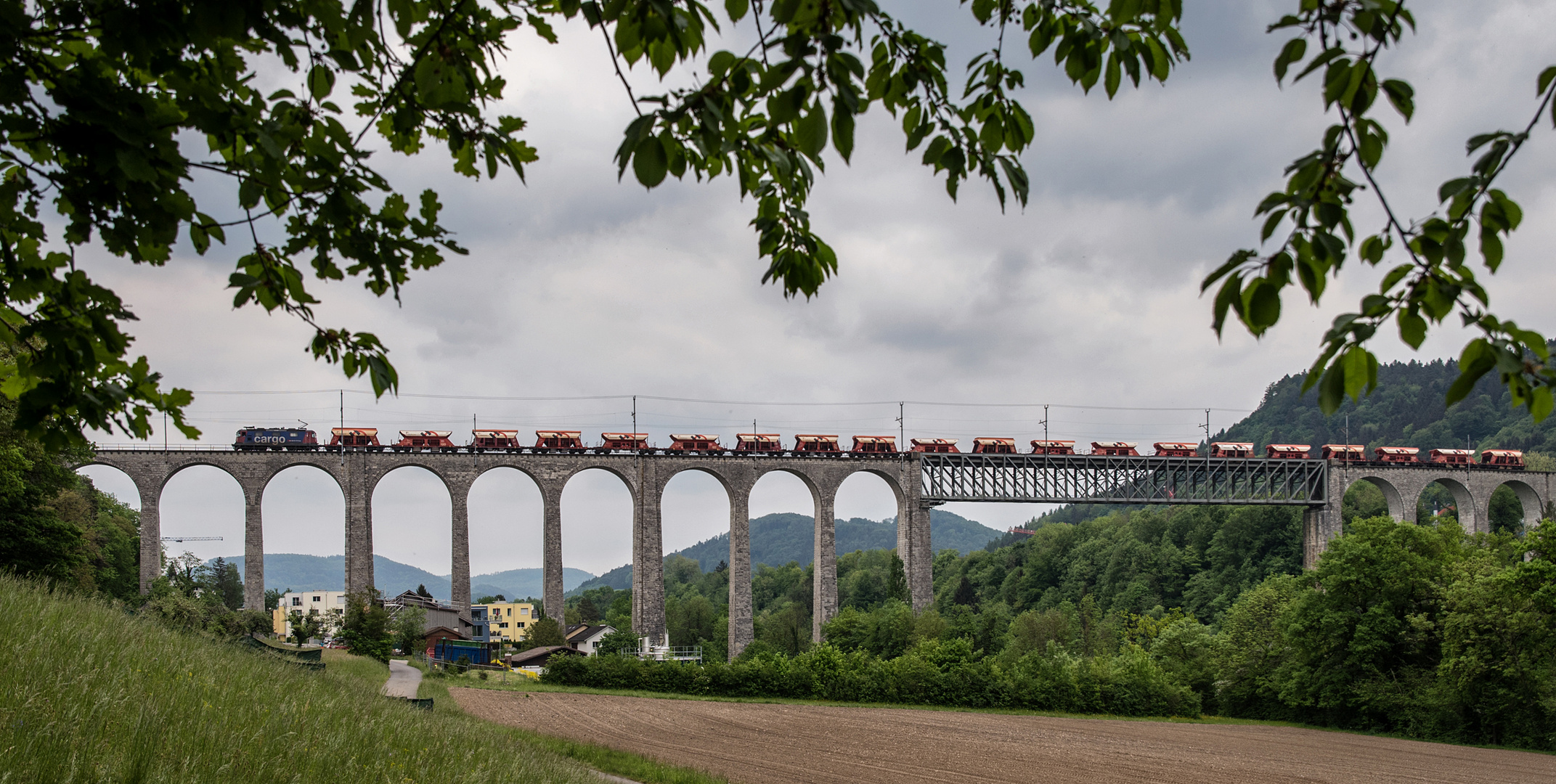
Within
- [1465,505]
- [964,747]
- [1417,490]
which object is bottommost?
[964,747]

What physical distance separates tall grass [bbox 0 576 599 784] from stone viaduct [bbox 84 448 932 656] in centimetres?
4047

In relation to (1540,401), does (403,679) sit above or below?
below

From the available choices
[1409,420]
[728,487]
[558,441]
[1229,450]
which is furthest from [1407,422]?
[558,441]

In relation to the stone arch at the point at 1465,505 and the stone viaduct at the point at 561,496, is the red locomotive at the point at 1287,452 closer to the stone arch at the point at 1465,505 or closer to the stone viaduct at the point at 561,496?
the stone arch at the point at 1465,505

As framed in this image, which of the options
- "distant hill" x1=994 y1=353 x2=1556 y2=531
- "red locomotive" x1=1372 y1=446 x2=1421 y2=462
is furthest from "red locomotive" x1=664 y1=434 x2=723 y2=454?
"distant hill" x1=994 y1=353 x2=1556 y2=531

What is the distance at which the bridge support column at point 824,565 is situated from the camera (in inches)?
2046

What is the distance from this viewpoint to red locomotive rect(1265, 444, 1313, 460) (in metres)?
61.2

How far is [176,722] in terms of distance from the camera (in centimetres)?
559

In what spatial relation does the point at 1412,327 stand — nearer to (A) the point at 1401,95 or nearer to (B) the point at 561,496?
(A) the point at 1401,95

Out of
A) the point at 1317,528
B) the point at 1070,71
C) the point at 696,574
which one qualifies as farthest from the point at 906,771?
the point at 696,574

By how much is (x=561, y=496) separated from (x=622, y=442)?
4621mm

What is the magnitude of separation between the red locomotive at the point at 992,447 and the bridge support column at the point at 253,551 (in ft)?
126

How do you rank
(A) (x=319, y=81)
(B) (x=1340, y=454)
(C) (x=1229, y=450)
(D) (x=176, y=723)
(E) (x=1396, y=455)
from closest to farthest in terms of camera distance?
(A) (x=319, y=81)
(D) (x=176, y=723)
(C) (x=1229, y=450)
(B) (x=1340, y=454)
(E) (x=1396, y=455)

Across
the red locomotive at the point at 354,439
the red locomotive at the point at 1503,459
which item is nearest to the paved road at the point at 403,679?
the red locomotive at the point at 354,439
